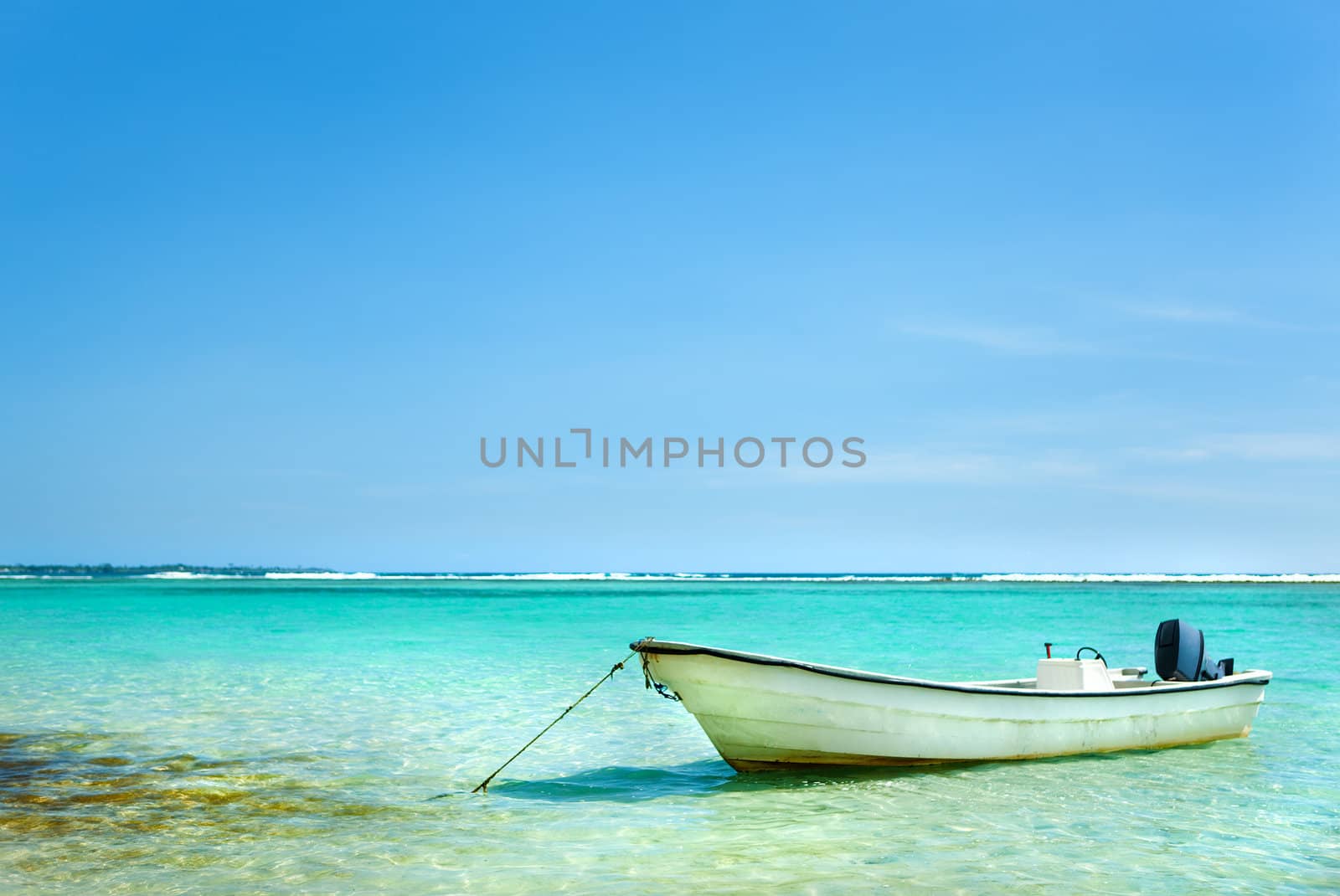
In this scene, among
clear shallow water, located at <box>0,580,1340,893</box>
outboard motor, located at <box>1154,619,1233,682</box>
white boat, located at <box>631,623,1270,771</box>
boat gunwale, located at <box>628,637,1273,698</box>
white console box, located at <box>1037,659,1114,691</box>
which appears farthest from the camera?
outboard motor, located at <box>1154,619,1233,682</box>

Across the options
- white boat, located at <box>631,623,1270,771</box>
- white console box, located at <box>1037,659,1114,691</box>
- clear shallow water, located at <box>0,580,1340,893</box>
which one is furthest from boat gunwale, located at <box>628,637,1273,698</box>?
clear shallow water, located at <box>0,580,1340,893</box>

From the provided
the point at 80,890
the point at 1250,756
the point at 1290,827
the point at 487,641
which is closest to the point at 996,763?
the point at 1290,827

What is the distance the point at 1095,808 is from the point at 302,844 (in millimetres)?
6775

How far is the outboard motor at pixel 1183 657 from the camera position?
42.2ft

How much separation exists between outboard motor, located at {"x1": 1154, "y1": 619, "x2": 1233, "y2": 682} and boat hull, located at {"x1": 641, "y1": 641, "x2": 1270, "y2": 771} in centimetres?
148

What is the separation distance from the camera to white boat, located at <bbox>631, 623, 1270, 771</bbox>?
9.74 m

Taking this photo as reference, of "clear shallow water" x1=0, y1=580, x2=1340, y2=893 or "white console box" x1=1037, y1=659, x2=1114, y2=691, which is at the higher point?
"white console box" x1=1037, y1=659, x2=1114, y2=691

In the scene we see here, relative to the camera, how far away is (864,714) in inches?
397

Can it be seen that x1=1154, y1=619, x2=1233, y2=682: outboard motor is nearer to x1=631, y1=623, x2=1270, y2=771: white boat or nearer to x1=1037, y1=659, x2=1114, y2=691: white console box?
x1=631, y1=623, x2=1270, y2=771: white boat

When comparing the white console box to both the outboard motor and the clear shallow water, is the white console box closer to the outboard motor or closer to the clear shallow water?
the clear shallow water

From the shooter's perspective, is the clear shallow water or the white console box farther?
the white console box

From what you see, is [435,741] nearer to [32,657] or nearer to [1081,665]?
[1081,665]

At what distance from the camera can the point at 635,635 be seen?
33.3 m

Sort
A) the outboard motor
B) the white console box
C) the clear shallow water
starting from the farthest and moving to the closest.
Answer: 1. the outboard motor
2. the white console box
3. the clear shallow water
